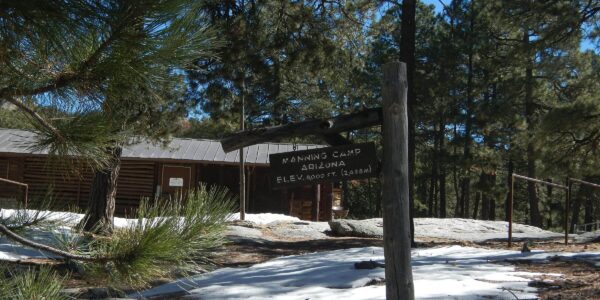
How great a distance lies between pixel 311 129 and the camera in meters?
4.29

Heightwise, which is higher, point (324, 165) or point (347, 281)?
point (324, 165)

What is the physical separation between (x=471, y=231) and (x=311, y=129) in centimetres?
1278

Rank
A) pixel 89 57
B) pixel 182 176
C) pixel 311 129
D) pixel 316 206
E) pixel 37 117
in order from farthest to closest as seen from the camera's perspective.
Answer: pixel 182 176, pixel 316 206, pixel 311 129, pixel 37 117, pixel 89 57

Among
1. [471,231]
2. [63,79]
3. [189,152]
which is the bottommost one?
[471,231]

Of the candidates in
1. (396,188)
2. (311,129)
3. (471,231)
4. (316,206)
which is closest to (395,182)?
(396,188)

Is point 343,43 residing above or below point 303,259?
above

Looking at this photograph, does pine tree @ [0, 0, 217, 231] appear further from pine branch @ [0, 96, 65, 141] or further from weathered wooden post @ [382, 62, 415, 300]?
weathered wooden post @ [382, 62, 415, 300]

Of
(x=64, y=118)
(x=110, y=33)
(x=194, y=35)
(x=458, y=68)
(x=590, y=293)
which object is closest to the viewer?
(x=110, y=33)

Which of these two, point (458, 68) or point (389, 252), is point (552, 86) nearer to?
point (458, 68)

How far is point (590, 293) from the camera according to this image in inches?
215

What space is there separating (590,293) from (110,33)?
210 inches

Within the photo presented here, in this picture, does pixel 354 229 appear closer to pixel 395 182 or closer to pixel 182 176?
pixel 182 176

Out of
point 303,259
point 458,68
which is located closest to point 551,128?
point 303,259

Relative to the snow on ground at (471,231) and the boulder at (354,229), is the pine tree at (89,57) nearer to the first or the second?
the boulder at (354,229)
